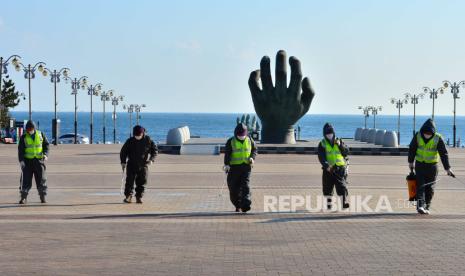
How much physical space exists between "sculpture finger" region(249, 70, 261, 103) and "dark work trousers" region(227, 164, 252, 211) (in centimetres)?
3478

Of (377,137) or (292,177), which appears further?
(377,137)

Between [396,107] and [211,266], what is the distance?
85.9 metres

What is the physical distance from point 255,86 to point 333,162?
35.1 metres

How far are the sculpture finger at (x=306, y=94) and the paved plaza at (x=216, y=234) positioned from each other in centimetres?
2813

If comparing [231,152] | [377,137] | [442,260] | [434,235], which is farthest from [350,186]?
[377,137]

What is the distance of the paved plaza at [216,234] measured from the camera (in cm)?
1057

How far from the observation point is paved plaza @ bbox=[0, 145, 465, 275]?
1057 centimetres

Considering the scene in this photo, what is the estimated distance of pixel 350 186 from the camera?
75.3ft

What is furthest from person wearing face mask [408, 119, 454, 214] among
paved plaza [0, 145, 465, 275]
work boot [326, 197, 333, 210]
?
work boot [326, 197, 333, 210]

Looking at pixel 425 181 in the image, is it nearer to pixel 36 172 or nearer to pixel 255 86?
pixel 36 172

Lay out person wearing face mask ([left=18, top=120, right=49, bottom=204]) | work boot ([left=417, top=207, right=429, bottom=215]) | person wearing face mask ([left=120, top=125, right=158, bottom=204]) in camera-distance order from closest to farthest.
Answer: work boot ([left=417, top=207, right=429, bottom=215]) < person wearing face mask ([left=18, top=120, right=49, bottom=204]) < person wearing face mask ([left=120, top=125, right=158, bottom=204])

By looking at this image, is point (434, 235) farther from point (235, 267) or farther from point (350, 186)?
point (350, 186)

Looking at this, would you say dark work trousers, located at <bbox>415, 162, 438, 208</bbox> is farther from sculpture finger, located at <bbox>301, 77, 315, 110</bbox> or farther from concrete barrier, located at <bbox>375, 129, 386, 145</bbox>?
sculpture finger, located at <bbox>301, 77, 315, 110</bbox>

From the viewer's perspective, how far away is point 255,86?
51.8m
